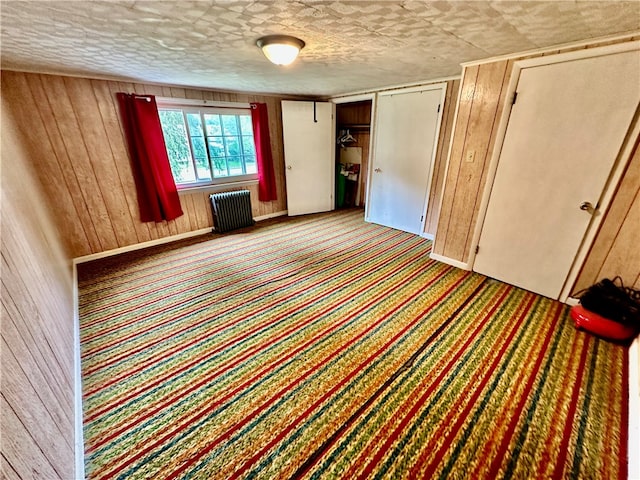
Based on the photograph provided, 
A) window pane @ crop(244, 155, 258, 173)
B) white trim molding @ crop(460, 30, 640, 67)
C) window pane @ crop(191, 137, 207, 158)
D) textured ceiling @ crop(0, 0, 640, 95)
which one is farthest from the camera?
window pane @ crop(244, 155, 258, 173)

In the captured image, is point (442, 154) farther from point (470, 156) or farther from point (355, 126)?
point (355, 126)

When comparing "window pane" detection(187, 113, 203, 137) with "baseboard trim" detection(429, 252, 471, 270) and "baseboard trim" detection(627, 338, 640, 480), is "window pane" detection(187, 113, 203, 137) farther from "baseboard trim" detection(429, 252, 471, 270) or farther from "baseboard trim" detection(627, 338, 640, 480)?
"baseboard trim" detection(627, 338, 640, 480)

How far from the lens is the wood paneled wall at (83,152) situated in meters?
2.56

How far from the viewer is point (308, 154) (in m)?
4.64

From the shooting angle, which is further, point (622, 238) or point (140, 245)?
point (140, 245)

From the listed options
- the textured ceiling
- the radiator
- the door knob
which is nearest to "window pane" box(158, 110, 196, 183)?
the radiator

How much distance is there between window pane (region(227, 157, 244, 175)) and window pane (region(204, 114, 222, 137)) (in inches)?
16.7

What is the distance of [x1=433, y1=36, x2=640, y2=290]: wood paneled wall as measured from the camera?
1947 mm

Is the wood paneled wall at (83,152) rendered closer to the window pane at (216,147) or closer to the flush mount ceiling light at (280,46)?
the window pane at (216,147)

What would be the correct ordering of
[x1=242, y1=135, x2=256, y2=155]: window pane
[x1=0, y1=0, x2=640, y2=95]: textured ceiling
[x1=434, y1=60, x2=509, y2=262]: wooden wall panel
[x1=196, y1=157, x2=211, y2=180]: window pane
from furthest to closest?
[x1=242, y1=135, x2=256, y2=155]: window pane → [x1=196, y1=157, x2=211, y2=180]: window pane → [x1=434, y1=60, x2=509, y2=262]: wooden wall panel → [x1=0, y1=0, x2=640, y2=95]: textured ceiling

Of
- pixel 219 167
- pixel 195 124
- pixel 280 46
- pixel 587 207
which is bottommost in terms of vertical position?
pixel 587 207

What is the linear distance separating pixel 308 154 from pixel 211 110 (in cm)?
168

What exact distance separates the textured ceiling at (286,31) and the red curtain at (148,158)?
1.73 feet

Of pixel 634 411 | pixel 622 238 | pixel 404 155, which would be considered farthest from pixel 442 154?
pixel 634 411
